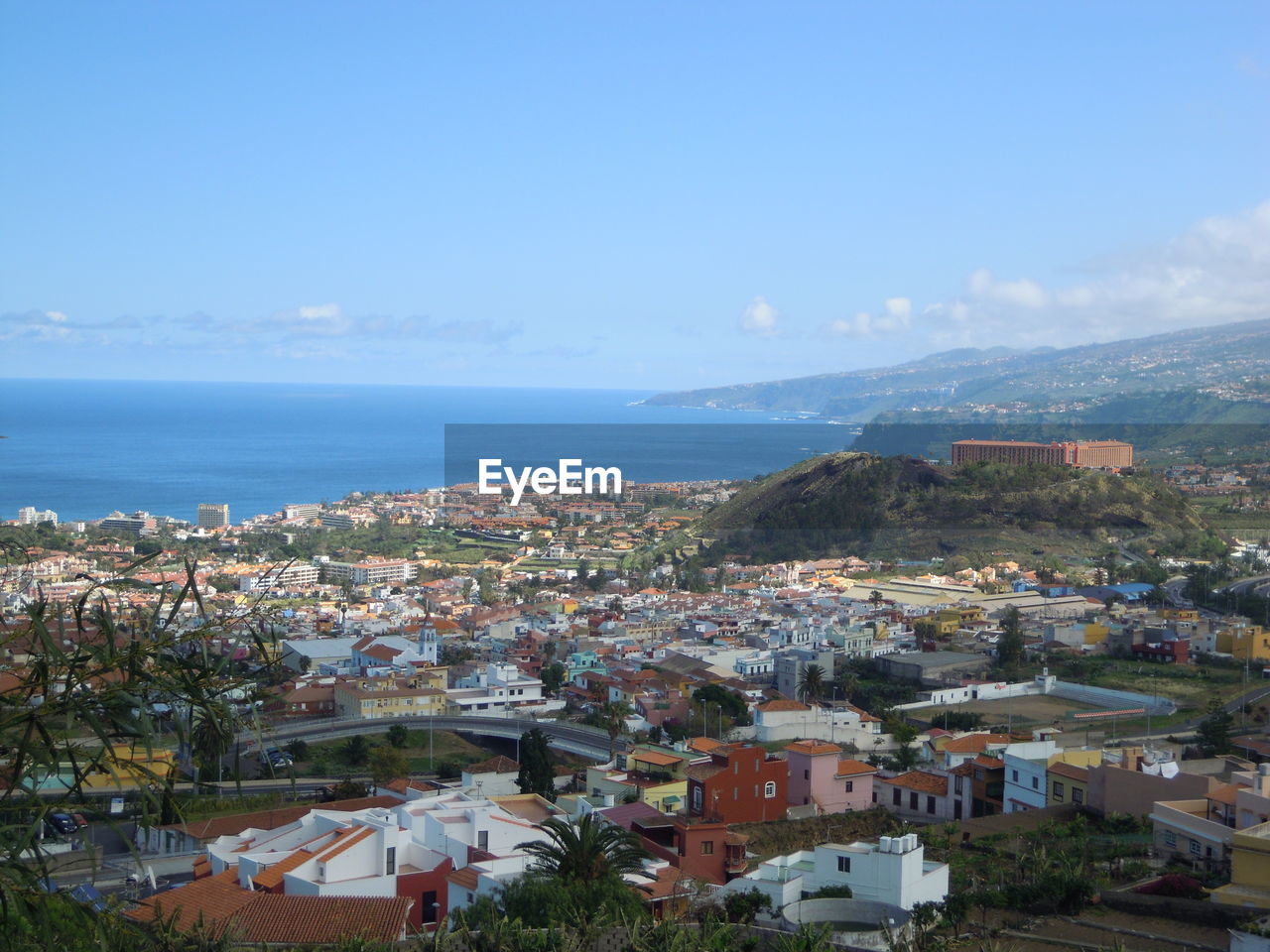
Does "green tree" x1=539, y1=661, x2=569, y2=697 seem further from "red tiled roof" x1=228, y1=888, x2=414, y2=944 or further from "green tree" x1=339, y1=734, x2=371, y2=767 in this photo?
"red tiled roof" x1=228, y1=888, x2=414, y2=944

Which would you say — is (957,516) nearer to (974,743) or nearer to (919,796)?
(974,743)

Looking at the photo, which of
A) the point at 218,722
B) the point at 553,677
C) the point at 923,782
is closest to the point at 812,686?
the point at 553,677

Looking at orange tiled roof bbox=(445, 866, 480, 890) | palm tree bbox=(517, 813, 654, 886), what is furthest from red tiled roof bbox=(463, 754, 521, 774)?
palm tree bbox=(517, 813, 654, 886)

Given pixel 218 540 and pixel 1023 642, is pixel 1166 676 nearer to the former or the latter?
pixel 1023 642

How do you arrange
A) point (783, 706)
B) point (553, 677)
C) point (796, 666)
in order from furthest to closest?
point (553, 677) < point (796, 666) < point (783, 706)

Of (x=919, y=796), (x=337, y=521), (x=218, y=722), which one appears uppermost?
(x=218, y=722)
